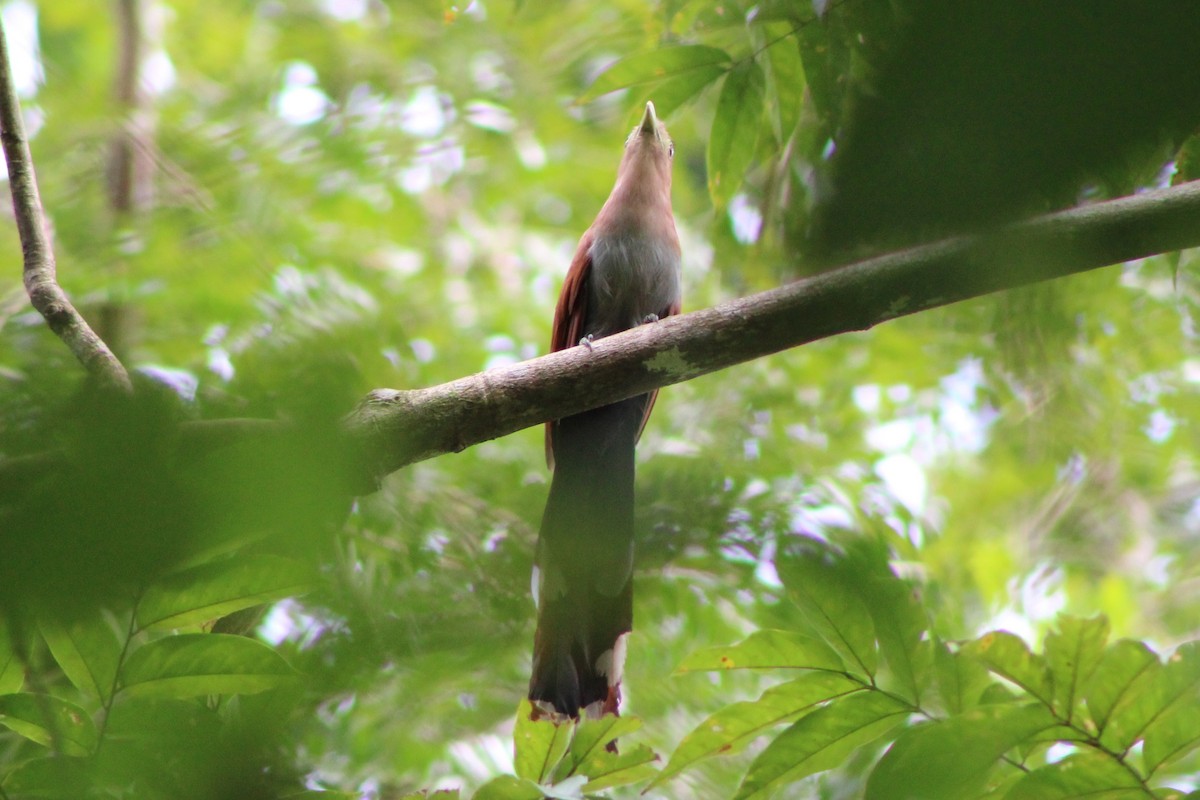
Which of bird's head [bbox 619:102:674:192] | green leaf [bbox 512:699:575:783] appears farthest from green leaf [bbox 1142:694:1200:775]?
bird's head [bbox 619:102:674:192]

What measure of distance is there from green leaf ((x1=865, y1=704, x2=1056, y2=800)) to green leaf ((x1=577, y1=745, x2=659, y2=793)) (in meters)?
0.33

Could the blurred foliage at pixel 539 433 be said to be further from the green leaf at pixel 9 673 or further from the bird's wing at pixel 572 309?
the bird's wing at pixel 572 309

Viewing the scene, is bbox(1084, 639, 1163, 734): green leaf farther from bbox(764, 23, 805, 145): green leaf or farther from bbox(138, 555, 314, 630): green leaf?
bbox(764, 23, 805, 145): green leaf

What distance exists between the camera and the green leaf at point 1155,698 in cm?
132

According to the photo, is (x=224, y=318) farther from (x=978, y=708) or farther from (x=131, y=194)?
(x=978, y=708)

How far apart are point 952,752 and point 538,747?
1.85 feet

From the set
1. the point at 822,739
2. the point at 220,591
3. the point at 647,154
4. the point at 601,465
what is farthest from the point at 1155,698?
the point at 647,154

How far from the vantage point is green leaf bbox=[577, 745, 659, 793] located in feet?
4.58

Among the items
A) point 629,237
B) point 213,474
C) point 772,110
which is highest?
point 629,237

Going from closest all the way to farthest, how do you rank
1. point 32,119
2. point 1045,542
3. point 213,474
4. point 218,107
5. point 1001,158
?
1. point 1001,158
2. point 213,474
3. point 32,119
4. point 218,107
5. point 1045,542

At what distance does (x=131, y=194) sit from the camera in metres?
4.13

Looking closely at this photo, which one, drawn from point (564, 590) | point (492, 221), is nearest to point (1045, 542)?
point (492, 221)

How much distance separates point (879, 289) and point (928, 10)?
→ 4.39 ft

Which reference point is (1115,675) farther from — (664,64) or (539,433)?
(539,433)
